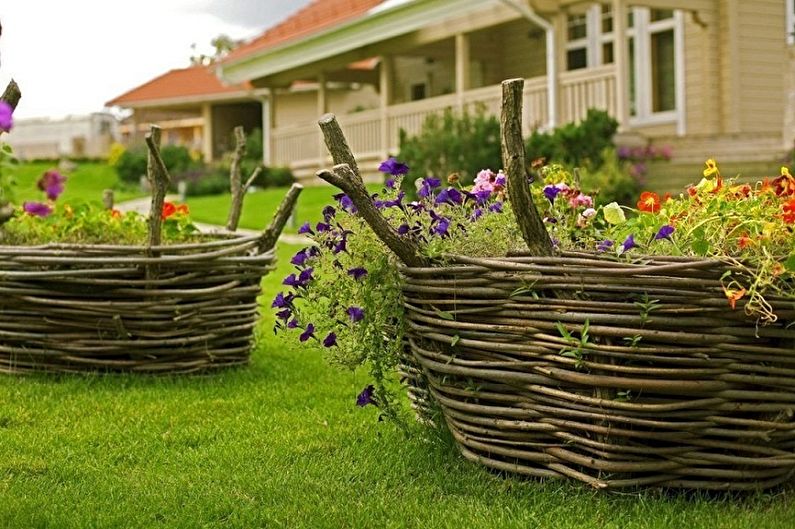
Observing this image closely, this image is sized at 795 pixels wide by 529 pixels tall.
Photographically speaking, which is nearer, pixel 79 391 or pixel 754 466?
pixel 754 466

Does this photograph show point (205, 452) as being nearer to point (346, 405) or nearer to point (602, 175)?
point (346, 405)

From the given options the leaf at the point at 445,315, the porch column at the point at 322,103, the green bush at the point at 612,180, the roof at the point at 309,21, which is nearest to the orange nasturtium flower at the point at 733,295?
the leaf at the point at 445,315

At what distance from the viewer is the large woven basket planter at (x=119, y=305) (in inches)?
173

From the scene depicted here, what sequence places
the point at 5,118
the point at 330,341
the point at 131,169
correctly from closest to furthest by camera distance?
the point at 5,118 → the point at 330,341 → the point at 131,169

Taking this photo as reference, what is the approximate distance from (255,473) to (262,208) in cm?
1340

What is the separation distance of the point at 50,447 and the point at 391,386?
5.40 ft

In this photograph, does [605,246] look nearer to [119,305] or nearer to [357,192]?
[357,192]

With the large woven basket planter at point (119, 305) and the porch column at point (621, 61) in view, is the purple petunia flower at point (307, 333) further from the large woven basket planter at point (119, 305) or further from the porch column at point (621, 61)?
the porch column at point (621, 61)

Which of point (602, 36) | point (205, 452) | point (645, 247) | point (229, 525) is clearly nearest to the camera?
point (229, 525)

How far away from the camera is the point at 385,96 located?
18.6 metres

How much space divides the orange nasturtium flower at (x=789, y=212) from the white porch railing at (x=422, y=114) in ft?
34.9

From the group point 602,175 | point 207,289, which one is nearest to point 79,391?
point 207,289

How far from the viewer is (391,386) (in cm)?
470

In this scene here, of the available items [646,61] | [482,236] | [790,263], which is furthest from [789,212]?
[646,61]
